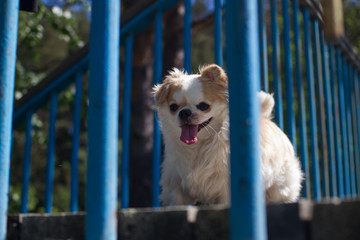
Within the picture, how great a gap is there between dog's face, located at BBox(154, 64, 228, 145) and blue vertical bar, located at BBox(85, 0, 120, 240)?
187 centimetres

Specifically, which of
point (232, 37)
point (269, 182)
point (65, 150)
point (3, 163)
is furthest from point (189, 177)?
point (65, 150)

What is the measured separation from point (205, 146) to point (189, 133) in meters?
0.15

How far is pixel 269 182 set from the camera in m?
2.79

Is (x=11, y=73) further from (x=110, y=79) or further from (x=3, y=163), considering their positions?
(x=110, y=79)

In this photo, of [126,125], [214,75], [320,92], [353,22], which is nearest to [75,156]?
[126,125]

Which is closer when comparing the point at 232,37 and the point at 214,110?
the point at 232,37

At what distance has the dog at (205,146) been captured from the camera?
2852 millimetres

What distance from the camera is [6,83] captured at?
1417mm

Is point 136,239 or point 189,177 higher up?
point 189,177

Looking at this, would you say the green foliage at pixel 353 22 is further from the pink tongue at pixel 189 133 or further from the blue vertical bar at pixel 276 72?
the pink tongue at pixel 189 133

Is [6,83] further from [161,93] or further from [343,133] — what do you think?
[343,133]

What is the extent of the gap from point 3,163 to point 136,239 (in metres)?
0.49

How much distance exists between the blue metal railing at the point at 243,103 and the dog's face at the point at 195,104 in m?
0.37

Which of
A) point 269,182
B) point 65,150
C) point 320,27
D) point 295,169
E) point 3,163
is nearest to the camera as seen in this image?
point 3,163
